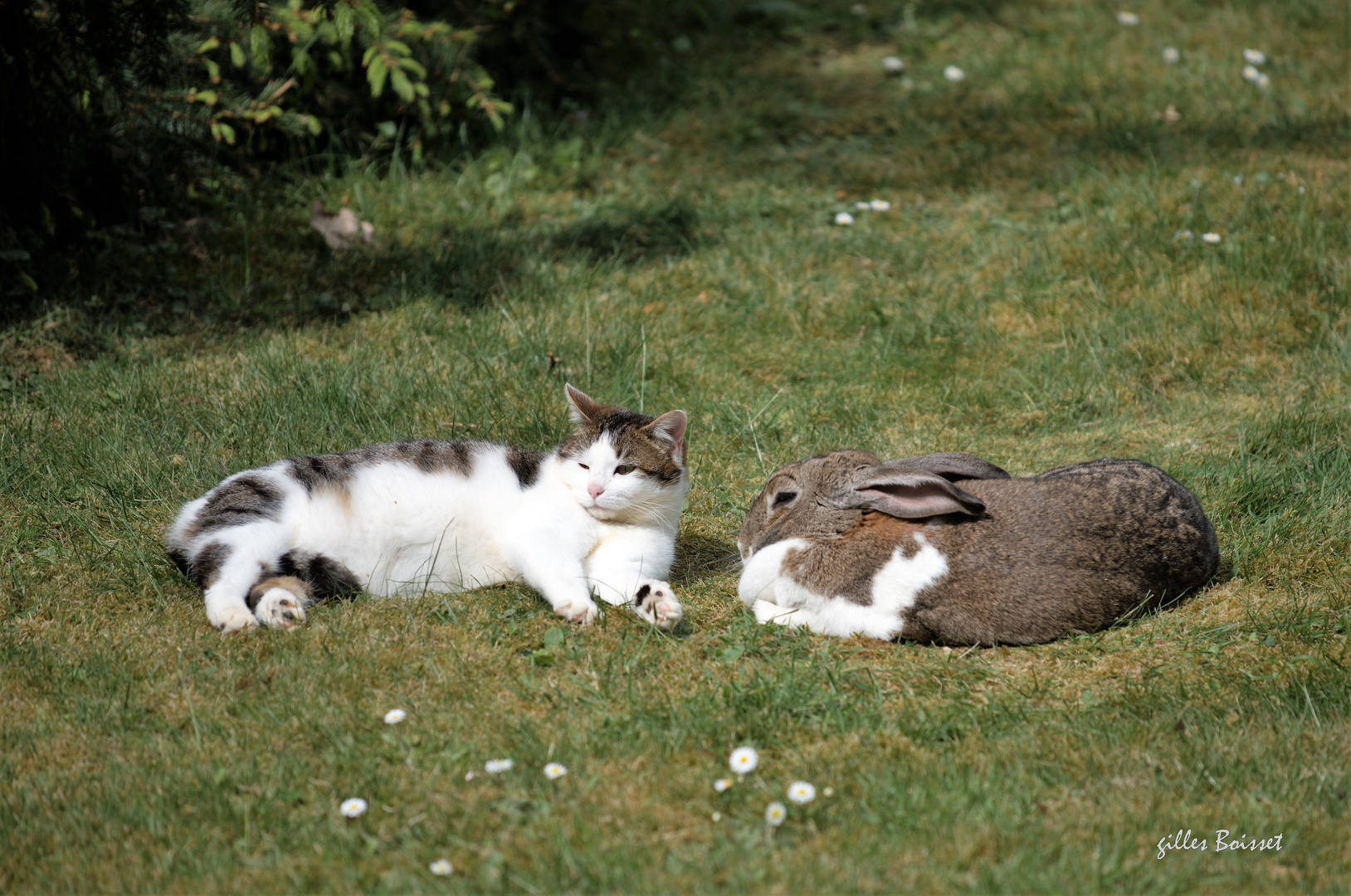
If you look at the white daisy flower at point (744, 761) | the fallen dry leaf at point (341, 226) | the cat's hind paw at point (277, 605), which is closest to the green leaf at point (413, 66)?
the fallen dry leaf at point (341, 226)

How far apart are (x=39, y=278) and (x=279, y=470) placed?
288 centimetres

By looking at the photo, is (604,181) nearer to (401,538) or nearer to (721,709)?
(401,538)

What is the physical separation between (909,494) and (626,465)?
3.45 ft

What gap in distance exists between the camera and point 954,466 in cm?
402

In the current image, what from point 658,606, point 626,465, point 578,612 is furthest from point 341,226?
point 658,606

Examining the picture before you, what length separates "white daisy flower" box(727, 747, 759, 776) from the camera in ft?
9.62

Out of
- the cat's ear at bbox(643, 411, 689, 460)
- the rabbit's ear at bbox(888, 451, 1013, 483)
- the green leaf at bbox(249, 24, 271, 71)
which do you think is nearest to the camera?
the rabbit's ear at bbox(888, 451, 1013, 483)

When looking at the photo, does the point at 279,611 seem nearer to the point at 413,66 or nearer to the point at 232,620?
the point at 232,620

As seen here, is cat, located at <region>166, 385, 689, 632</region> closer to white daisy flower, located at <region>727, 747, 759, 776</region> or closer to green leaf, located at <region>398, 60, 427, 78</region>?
white daisy flower, located at <region>727, 747, 759, 776</region>

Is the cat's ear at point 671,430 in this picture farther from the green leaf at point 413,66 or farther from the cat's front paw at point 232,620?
the green leaf at point 413,66

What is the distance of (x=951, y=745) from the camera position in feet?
10.1

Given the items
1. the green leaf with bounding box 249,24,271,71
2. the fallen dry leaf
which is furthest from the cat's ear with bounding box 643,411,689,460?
the fallen dry leaf

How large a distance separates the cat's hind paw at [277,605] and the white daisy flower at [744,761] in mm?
1548

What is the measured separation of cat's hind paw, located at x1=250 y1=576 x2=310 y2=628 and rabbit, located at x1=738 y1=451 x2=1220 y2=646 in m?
1.53
